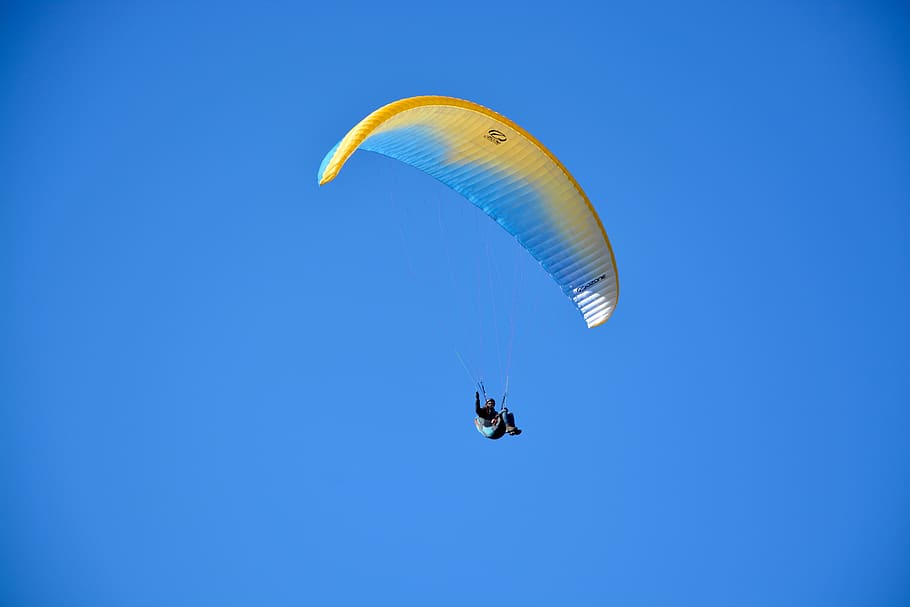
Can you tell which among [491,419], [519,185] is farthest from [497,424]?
[519,185]

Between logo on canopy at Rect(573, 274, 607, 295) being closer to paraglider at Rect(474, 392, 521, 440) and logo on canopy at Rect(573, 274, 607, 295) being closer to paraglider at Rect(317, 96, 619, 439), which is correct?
paraglider at Rect(317, 96, 619, 439)

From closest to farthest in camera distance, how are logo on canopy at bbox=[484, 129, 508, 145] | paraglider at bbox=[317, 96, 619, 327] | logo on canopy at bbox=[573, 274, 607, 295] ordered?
paraglider at bbox=[317, 96, 619, 327], logo on canopy at bbox=[484, 129, 508, 145], logo on canopy at bbox=[573, 274, 607, 295]

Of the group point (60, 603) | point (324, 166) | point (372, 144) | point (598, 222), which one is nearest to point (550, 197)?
point (598, 222)

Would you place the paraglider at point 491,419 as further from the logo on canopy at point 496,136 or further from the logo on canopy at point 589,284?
the logo on canopy at point 496,136

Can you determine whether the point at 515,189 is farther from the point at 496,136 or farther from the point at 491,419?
the point at 491,419

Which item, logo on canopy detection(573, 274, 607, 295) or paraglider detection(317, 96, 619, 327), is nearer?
paraglider detection(317, 96, 619, 327)

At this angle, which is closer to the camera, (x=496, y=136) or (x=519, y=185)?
(x=496, y=136)

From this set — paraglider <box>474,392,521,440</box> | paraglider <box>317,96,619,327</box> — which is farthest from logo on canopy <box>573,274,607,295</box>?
paraglider <box>474,392,521,440</box>

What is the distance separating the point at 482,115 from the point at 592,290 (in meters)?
3.39

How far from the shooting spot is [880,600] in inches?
1829

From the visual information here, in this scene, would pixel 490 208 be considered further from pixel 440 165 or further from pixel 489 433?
pixel 489 433

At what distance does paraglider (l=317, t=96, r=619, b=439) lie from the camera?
1770 cm

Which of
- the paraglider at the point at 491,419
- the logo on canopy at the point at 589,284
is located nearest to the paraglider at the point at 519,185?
the logo on canopy at the point at 589,284

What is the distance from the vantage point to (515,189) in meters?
18.6
